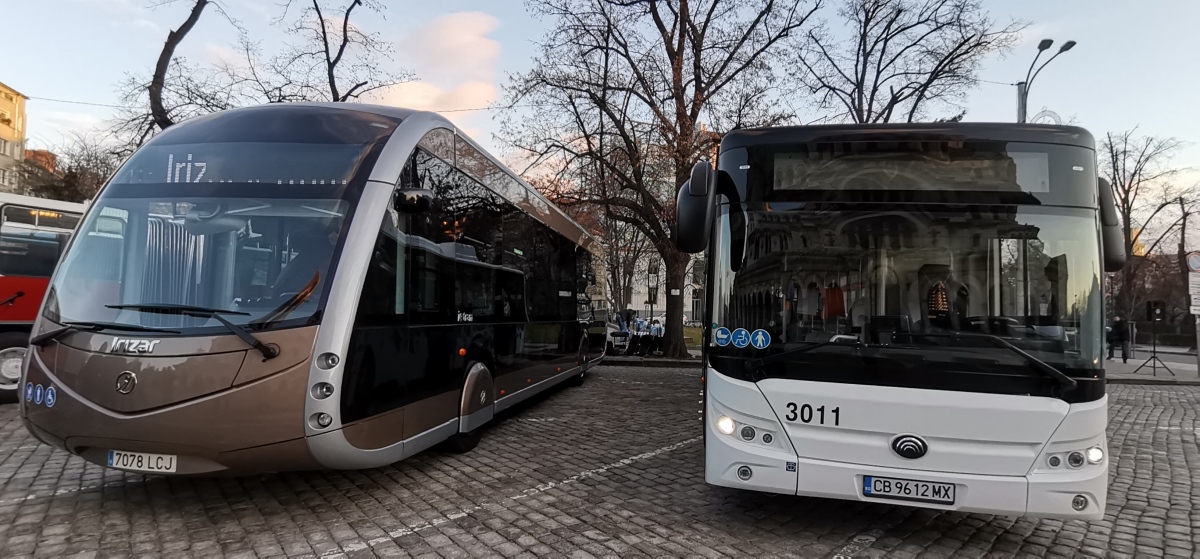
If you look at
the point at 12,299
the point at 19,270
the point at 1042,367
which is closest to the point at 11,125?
the point at 19,270

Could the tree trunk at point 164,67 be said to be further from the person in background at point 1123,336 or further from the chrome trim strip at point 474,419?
the person in background at point 1123,336

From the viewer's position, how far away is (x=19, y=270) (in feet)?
31.1

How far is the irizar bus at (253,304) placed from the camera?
463 cm

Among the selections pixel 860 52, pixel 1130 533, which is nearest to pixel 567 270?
pixel 1130 533

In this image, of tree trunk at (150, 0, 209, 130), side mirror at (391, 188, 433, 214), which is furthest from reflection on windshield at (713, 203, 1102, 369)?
tree trunk at (150, 0, 209, 130)

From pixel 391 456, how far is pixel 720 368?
101 inches

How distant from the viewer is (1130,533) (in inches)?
205

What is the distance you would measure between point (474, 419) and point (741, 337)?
3328 millimetres

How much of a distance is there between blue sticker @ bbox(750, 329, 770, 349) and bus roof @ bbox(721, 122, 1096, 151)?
1334 mm

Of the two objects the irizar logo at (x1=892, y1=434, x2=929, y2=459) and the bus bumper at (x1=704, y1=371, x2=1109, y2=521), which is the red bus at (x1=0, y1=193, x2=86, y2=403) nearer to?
the bus bumper at (x1=704, y1=371, x2=1109, y2=521)

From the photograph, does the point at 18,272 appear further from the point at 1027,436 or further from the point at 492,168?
the point at 1027,436

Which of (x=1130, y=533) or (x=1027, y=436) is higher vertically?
(x=1027, y=436)

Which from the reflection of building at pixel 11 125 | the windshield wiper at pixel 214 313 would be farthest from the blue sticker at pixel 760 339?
the reflection of building at pixel 11 125

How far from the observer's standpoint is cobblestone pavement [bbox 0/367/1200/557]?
15.0 feet
